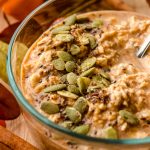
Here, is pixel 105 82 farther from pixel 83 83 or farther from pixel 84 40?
pixel 84 40

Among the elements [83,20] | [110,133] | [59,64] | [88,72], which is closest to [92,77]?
[88,72]

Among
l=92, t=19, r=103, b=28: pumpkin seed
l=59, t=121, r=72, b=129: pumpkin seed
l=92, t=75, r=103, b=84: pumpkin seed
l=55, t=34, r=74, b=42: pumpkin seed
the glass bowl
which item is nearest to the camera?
the glass bowl

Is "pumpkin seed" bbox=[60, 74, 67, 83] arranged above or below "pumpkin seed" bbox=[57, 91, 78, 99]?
above

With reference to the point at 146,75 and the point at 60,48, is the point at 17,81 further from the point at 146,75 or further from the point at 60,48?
the point at 146,75

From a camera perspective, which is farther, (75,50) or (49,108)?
(75,50)

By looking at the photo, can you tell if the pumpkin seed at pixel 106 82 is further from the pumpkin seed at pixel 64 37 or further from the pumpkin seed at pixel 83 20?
the pumpkin seed at pixel 83 20

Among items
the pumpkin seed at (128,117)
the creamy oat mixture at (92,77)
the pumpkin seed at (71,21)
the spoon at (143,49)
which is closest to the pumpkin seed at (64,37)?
the creamy oat mixture at (92,77)

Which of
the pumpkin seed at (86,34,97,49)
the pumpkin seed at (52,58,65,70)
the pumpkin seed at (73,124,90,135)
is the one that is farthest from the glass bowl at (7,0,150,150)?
the pumpkin seed at (86,34,97,49)

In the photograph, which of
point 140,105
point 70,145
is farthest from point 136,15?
point 70,145

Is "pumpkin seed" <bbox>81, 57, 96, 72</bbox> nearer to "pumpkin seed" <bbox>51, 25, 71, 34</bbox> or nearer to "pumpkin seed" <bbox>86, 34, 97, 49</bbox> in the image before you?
"pumpkin seed" <bbox>86, 34, 97, 49</bbox>

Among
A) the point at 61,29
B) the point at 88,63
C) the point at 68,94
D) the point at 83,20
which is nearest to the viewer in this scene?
the point at 68,94
